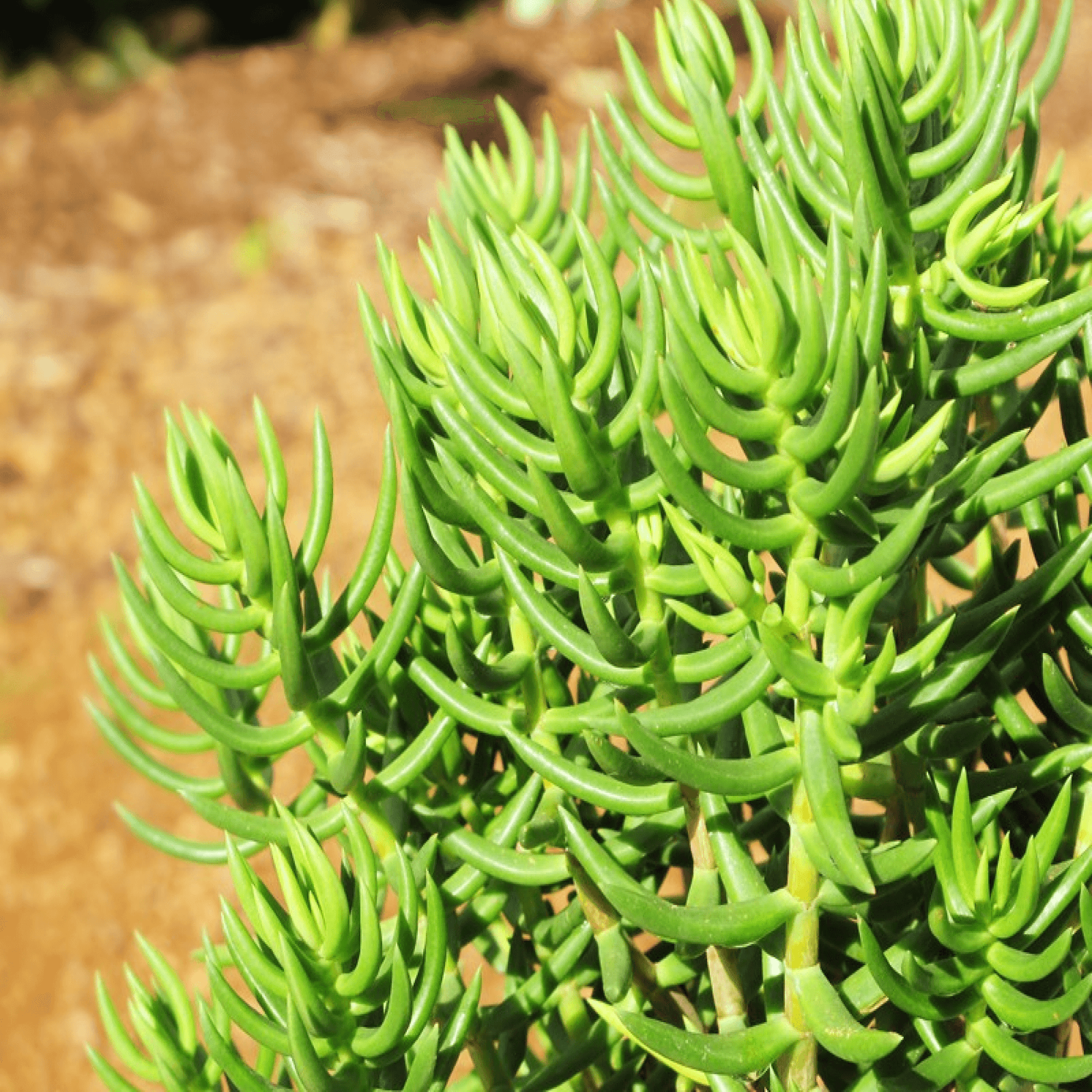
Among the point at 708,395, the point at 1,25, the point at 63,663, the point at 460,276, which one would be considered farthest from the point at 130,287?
the point at 708,395

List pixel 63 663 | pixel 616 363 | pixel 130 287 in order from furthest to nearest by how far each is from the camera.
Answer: pixel 130 287 < pixel 63 663 < pixel 616 363

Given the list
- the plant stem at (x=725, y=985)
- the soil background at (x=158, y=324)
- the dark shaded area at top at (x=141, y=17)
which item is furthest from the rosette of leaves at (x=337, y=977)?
the dark shaded area at top at (x=141, y=17)

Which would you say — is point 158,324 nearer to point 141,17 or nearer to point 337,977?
point 141,17

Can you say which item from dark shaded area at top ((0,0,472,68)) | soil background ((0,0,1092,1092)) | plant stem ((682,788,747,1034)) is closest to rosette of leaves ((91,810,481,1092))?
plant stem ((682,788,747,1034))

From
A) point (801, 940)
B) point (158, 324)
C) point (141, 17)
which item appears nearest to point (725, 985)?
point (801, 940)

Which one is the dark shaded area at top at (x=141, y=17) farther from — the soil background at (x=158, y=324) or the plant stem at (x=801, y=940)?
the plant stem at (x=801, y=940)

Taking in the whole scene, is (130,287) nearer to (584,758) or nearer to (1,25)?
(1,25)
